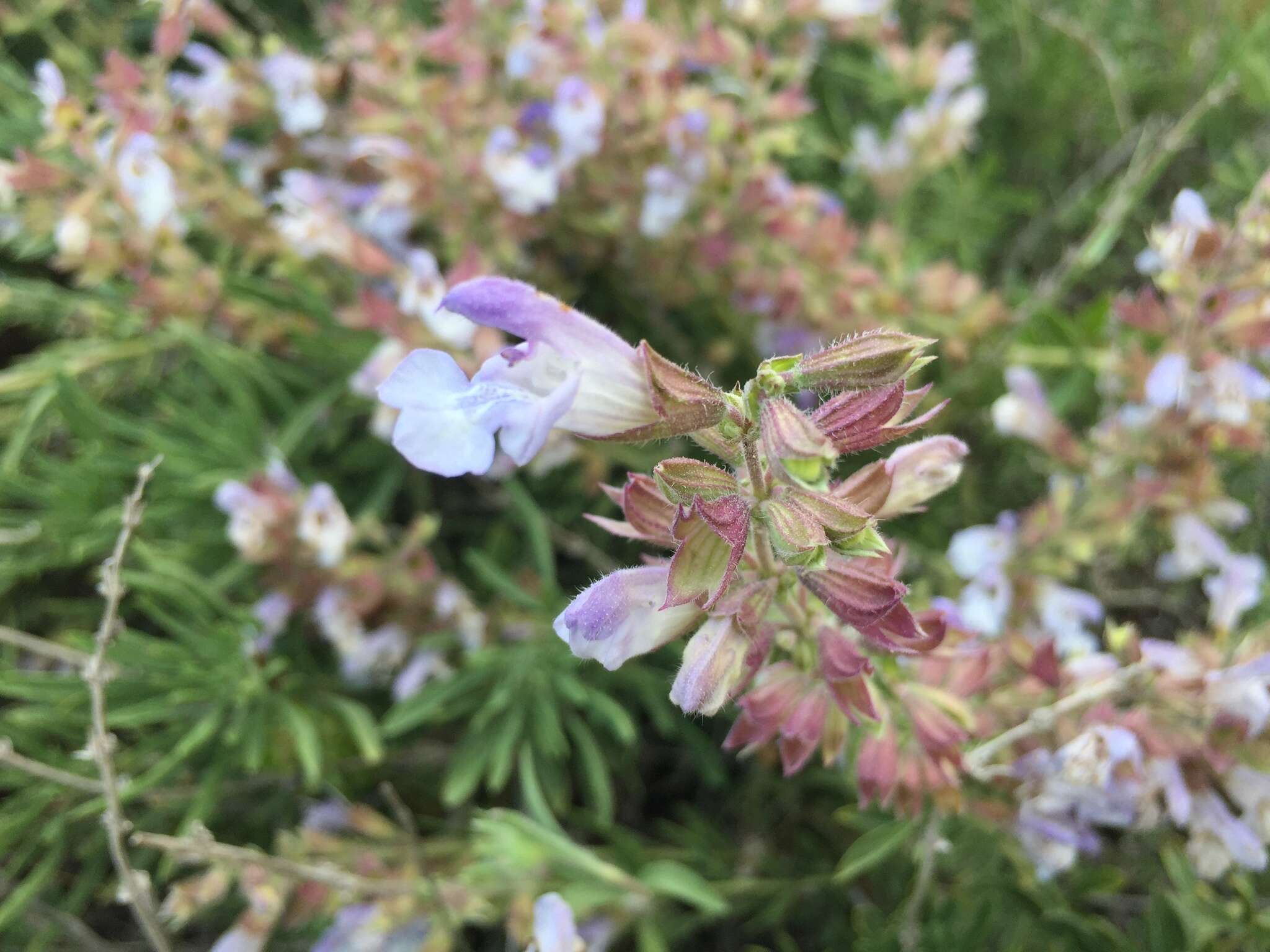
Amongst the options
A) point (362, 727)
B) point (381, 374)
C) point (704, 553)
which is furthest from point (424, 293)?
point (704, 553)

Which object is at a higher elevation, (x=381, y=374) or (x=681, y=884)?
(x=381, y=374)

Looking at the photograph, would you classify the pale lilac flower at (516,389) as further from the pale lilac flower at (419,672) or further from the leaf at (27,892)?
the leaf at (27,892)

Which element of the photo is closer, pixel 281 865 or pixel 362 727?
pixel 281 865

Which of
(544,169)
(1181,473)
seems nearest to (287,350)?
(544,169)

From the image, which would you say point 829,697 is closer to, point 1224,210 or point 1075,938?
point 1075,938

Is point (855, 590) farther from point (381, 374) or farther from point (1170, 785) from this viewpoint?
point (381, 374)

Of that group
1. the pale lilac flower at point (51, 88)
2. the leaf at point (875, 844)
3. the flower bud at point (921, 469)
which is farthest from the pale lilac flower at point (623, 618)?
the pale lilac flower at point (51, 88)

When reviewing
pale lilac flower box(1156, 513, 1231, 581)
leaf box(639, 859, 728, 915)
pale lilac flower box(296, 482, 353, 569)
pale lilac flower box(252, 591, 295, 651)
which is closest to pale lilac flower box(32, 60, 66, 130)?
pale lilac flower box(296, 482, 353, 569)
